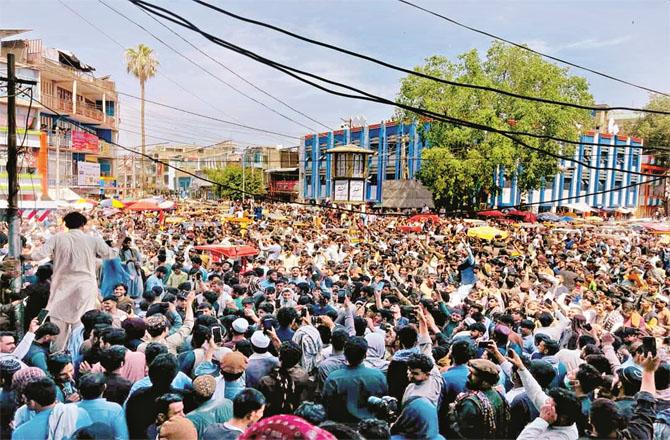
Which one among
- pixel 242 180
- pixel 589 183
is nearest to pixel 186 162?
pixel 242 180

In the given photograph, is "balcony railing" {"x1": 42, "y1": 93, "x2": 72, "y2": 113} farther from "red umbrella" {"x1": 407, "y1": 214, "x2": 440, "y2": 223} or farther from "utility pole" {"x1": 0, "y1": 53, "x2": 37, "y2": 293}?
"utility pole" {"x1": 0, "y1": 53, "x2": 37, "y2": 293}

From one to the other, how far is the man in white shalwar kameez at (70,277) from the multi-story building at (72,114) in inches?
899

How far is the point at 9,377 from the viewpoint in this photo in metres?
3.69

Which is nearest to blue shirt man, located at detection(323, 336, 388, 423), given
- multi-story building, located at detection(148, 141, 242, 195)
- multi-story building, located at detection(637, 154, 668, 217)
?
multi-story building, located at detection(637, 154, 668, 217)

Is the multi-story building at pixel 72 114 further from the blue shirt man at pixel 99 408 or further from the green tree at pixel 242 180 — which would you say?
the blue shirt man at pixel 99 408

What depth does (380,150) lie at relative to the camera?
46.4 meters

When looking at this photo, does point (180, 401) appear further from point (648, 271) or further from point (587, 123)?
point (587, 123)

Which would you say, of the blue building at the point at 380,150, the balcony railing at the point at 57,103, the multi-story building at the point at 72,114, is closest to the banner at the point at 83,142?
the multi-story building at the point at 72,114

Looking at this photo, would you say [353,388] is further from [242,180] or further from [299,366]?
[242,180]

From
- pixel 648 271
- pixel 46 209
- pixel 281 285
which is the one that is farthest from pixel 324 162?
pixel 281 285

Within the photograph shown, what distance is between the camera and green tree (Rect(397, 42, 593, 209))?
3241cm

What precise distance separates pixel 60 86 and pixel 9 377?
1359 inches

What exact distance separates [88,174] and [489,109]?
87.0ft

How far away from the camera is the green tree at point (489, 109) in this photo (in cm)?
3241
